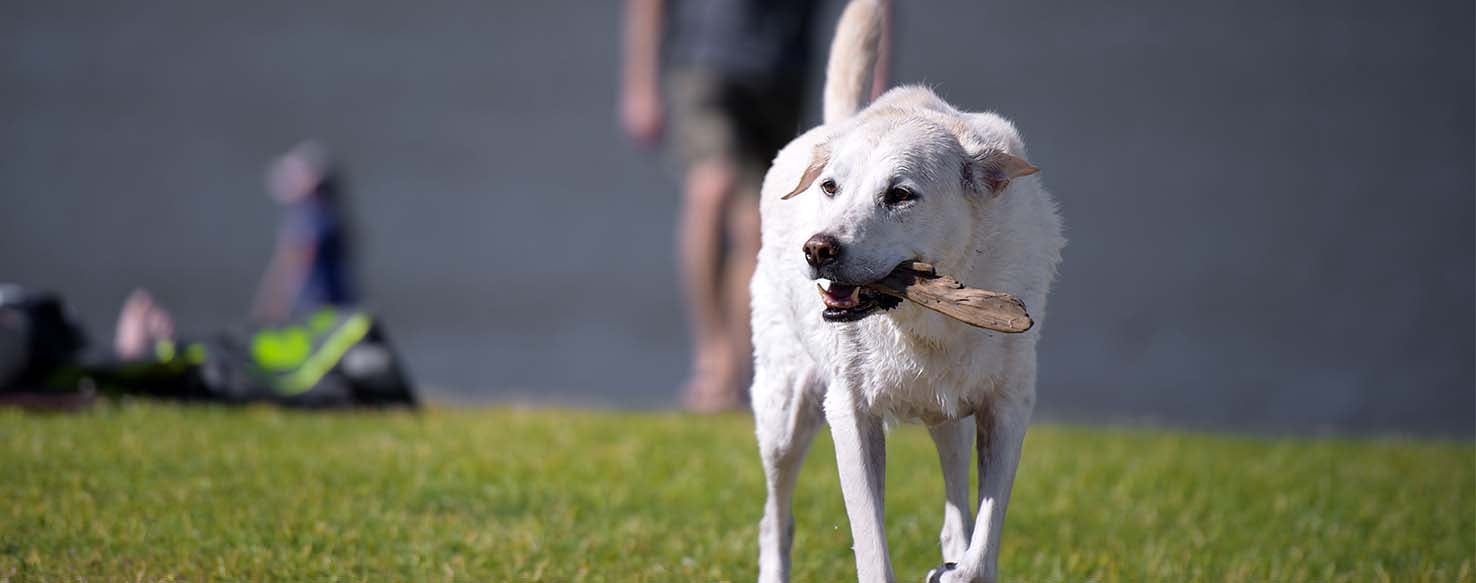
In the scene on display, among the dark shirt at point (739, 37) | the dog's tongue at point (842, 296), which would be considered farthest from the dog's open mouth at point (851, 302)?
the dark shirt at point (739, 37)

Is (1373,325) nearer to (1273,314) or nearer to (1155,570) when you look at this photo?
(1273,314)

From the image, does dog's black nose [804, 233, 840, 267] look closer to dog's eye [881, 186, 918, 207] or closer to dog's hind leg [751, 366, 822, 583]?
dog's eye [881, 186, 918, 207]

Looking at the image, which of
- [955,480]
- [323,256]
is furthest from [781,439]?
[323,256]

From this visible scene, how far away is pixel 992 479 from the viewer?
3.18 metres

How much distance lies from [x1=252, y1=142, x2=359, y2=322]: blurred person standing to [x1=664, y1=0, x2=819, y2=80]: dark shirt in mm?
3709

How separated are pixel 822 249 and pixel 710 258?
14.3 ft

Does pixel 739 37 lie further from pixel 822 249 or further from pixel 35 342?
pixel 822 249

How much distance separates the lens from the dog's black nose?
2.91 m

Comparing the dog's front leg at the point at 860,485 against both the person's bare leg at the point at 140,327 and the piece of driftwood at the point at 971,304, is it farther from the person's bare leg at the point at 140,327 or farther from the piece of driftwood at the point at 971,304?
the person's bare leg at the point at 140,327

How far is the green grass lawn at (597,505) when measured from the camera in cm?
391

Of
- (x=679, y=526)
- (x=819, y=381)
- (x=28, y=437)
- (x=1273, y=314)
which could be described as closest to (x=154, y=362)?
(x=28, y=437)

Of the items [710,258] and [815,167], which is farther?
[710,258]

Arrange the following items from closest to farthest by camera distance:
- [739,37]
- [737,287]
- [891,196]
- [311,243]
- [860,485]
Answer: [891,196] → [860,485] → [739,37] → [737,287] → [311,243]

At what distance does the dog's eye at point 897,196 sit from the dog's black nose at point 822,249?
0.55 ft
